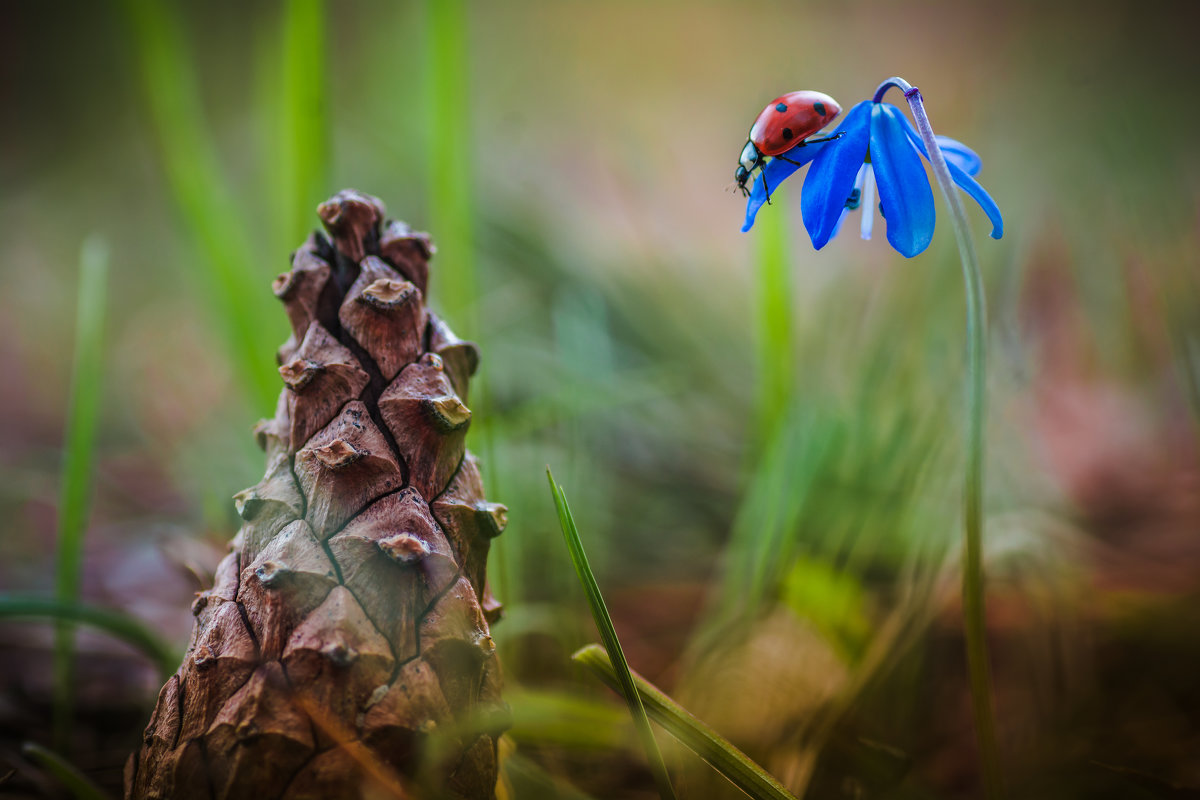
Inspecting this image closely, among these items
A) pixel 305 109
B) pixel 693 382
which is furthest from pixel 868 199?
pixel 693 382

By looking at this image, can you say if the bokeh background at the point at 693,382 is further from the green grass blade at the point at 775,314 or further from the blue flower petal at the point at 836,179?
the blue flower petal at the point at 836,179

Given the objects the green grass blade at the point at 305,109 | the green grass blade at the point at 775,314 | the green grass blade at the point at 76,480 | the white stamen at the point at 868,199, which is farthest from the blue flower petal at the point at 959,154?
the green grass blade at the point at 76,480

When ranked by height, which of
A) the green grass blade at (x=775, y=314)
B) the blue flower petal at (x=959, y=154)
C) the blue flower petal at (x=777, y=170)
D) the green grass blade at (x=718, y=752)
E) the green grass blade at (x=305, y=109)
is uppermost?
the green grass blade at (x=305, y=109)

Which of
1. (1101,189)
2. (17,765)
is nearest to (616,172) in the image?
(1101,189)

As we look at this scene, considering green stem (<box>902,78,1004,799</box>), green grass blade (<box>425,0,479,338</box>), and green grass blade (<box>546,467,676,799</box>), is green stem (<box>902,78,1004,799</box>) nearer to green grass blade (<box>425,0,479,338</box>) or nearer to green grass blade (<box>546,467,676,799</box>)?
green grass blade (<box>546,467,676,799</box>)

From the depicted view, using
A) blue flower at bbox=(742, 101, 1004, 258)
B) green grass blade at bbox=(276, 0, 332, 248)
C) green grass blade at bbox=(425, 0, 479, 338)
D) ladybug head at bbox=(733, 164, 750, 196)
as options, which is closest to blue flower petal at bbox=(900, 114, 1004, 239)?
blue flower at bbox=(742, 101, 1004, 258)

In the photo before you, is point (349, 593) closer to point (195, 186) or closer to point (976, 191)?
point (976, 191)

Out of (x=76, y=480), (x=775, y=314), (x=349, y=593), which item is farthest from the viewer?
(x=775, y=314)
